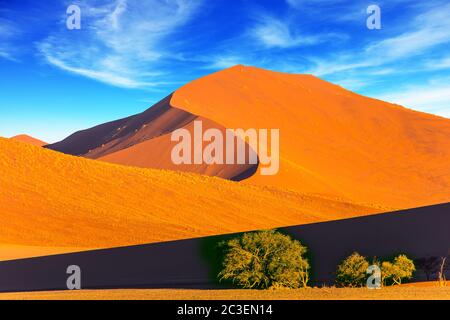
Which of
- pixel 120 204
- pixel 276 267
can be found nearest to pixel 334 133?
pixel 120 204

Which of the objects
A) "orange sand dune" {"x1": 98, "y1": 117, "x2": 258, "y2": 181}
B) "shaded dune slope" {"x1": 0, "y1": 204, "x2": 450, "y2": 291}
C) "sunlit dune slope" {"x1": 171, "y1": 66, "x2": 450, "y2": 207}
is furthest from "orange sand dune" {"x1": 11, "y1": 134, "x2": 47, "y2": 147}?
"shaded dune slope" {"x1": 0, "y1": 204, "x2": 450, "y2": 291}

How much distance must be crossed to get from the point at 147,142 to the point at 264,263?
56.6 m

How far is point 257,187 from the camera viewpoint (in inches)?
2053

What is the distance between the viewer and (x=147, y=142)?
73250mm

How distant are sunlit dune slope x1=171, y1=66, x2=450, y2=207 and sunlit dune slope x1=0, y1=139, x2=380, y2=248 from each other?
9.12 m

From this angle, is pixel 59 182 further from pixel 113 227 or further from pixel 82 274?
pixel 82 274

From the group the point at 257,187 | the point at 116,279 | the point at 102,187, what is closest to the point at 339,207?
the point at 257,187

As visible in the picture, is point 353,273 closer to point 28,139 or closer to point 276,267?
point 276,267

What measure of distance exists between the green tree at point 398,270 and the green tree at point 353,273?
Answer: 54cm

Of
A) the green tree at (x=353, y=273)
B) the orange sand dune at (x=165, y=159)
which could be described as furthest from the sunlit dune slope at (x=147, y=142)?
the green tree at (x=353, y=273)

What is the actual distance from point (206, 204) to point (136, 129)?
1726 inches

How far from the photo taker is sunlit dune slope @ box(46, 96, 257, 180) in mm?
62031

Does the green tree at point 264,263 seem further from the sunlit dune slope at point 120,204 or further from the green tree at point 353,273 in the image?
the sunlit dune slope at point 120,204

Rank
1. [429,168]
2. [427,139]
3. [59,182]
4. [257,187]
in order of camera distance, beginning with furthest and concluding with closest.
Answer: [427,139]
[429,168]
[257,187]
[59,182]
